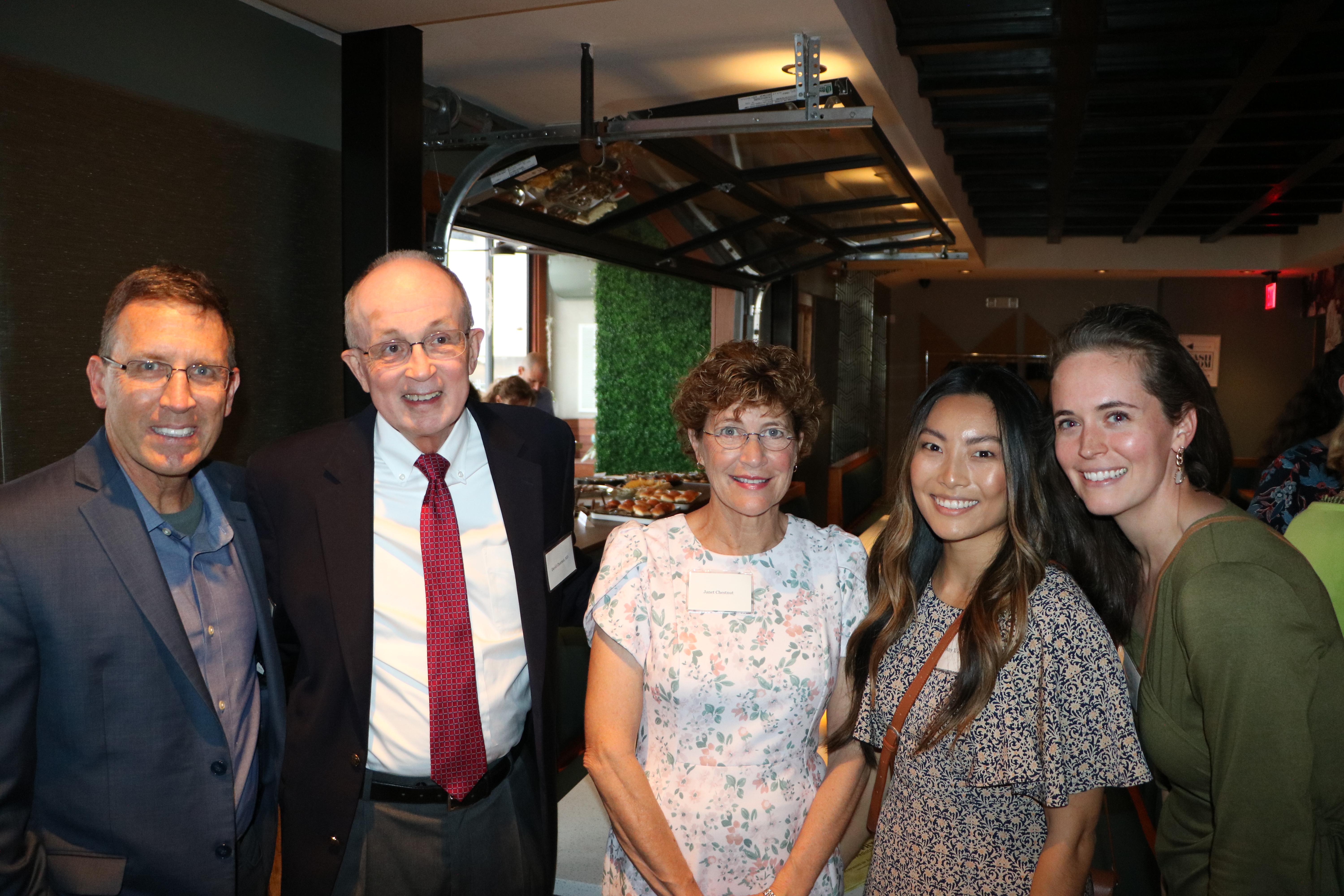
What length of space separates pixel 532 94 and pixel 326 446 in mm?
2420

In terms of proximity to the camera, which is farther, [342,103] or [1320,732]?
[342,103]

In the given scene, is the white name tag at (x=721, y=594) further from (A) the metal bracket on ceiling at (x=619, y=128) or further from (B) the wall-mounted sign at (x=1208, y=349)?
(B) the wall-mounted sign at (x=1208, y=349)

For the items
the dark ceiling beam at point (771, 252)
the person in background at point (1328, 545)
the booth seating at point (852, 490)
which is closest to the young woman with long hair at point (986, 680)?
the person in background at point (1328, 545)

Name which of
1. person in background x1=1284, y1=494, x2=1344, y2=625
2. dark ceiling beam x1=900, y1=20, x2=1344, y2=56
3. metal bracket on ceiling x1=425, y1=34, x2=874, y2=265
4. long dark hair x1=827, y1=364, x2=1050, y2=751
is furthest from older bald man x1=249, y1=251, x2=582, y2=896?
dark ceiling beam x1=900, y1=20, x2=1344, y2=56

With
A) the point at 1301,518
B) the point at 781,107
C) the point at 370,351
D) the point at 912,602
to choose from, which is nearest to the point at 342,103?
the point at 370,351

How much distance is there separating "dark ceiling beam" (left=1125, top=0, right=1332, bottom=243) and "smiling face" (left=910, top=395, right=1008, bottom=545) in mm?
3051

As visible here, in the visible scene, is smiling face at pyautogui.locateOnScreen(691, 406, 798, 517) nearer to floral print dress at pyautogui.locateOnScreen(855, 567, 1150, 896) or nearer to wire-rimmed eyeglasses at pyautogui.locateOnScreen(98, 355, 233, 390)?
floral print dress at pyautogui.locateOnScreen(855, 567, 1150, 896)

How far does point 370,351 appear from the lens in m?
1.88

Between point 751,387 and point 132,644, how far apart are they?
1.21m

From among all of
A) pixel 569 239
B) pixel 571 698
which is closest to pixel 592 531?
pixel 571 698

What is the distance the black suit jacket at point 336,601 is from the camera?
1749 millimetres

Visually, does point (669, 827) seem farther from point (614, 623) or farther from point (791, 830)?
point (614, 623)

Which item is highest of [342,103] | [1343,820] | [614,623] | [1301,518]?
[342,103]

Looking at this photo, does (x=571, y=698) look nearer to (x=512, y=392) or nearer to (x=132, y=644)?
(x=132, y=644)
